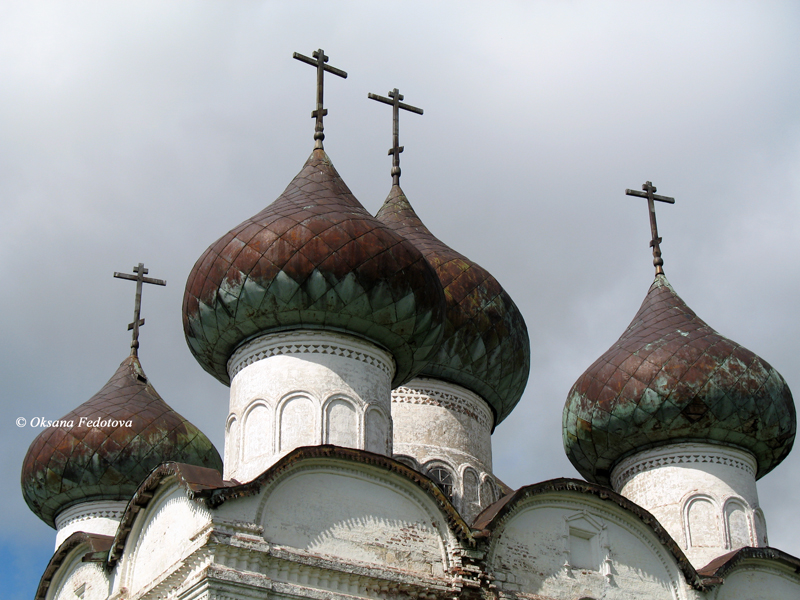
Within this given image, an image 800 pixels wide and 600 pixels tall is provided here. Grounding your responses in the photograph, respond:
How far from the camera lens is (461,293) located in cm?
1255

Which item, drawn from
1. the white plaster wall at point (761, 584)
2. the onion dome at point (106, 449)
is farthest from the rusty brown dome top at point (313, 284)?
the white plaster wall at point (761, 584)

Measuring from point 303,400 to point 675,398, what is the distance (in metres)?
4.15

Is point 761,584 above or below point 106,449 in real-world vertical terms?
below

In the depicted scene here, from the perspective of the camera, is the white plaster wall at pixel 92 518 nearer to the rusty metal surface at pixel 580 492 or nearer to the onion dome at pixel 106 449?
the onion dome at pixel 106 449

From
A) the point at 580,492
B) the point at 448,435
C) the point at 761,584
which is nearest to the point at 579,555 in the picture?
the point at 580,492

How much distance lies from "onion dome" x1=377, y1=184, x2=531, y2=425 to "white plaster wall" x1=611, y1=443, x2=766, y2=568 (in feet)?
5.91

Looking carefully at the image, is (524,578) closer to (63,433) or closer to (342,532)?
(342,532)

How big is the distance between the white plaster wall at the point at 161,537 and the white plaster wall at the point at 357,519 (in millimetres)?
396

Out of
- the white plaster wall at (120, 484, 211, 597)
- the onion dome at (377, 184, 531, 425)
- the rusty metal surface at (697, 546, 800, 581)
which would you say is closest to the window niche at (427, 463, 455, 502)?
the onion dome at (377, 184, 531, 425)

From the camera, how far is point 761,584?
10594 mm

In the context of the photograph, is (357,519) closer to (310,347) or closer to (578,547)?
(310,347)

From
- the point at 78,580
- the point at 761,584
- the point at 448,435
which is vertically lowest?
the point at 761,584

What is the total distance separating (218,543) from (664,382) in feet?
18.3

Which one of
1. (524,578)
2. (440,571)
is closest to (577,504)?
(524,578)
